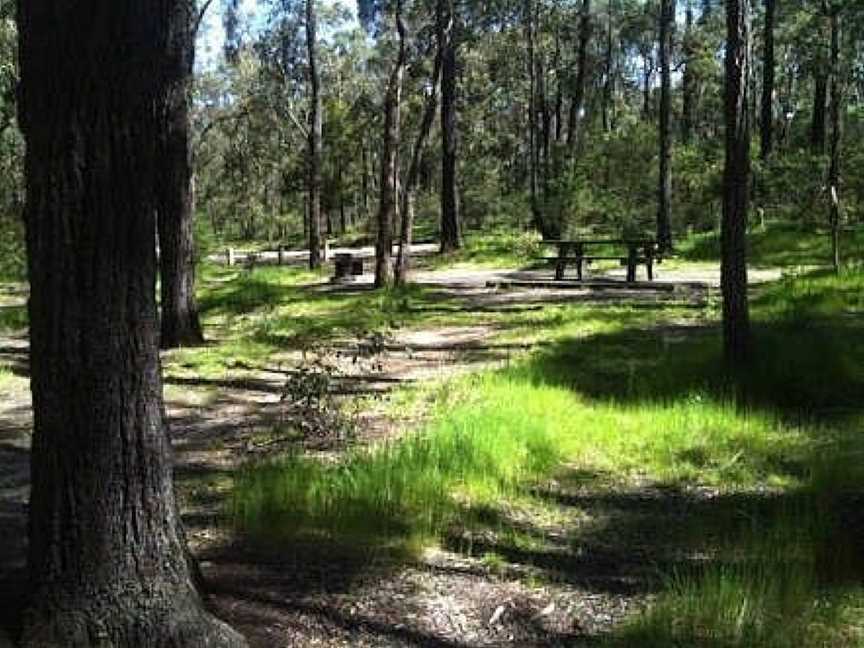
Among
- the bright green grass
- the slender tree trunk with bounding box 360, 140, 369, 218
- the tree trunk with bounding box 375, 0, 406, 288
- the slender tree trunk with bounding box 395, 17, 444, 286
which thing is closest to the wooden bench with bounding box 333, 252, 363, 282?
the slender tree trunk with bounding box 395, 17, 444, 286

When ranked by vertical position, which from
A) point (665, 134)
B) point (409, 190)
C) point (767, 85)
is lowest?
point (409, 190)

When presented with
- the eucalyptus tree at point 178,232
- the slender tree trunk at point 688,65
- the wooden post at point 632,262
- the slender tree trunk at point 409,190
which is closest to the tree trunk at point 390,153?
the slender tree trunk at point 409,190

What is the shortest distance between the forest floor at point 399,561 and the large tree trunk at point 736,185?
327 centimetres

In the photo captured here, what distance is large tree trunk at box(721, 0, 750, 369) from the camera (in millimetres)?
9992

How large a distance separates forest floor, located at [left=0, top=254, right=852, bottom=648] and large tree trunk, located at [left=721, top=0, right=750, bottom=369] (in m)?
3.27

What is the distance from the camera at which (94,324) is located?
3.60 meters

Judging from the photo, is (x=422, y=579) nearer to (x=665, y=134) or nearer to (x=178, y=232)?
(x=178, y=232)

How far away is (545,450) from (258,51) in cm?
4321

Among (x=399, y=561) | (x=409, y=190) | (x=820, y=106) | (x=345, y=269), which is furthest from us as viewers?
(x=820, y=106)

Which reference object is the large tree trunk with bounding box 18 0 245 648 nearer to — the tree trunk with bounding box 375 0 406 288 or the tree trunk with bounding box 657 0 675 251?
the tree trunk with bounding box 375 0 406 288

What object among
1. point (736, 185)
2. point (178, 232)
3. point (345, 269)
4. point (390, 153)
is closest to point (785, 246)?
point (345, 269)

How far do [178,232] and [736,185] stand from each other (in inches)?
260

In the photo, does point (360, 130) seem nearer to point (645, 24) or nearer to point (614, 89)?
point (645, 24)

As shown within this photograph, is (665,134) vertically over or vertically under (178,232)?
over
